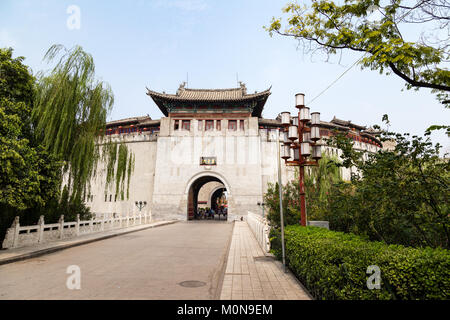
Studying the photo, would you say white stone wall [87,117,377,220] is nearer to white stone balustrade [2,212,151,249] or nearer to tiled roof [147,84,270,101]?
tiled roof [147,84,270,101]

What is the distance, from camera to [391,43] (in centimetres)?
356

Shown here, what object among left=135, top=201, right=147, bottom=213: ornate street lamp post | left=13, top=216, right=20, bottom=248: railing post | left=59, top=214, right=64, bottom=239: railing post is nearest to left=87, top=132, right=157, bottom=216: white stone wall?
left=135, top=201, right=147, bottom=213: ornate street lamp post

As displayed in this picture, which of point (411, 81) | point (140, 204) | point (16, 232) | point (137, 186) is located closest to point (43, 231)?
point (16, 232)

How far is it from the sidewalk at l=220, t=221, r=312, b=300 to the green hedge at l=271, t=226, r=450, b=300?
13.6 inches

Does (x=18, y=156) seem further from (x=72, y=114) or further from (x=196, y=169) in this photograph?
(x=196, y=169)

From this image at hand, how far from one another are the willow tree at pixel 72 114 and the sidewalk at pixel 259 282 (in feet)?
22.5

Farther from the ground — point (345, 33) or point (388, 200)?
point (345, 33)

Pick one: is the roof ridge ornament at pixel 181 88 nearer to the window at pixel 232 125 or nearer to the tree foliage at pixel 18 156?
the window at pixel 232 125

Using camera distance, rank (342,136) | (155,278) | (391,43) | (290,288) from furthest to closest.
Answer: (342,136) < (155,278) < (290,288) < (391,43)

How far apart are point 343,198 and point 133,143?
22531 millimetres

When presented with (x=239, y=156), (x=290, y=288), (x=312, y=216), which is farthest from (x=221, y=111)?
(x=290, y=288)

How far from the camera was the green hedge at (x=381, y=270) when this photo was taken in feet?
7.22

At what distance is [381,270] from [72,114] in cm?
1023
